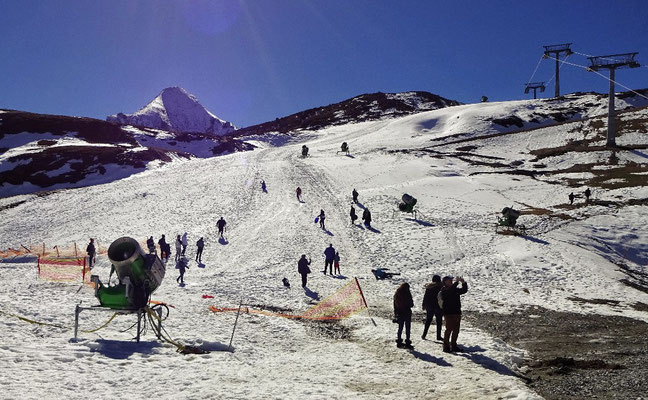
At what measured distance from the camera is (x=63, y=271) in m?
21.1

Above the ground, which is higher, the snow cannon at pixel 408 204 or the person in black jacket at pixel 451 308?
the snow cannon at pixel 408 204

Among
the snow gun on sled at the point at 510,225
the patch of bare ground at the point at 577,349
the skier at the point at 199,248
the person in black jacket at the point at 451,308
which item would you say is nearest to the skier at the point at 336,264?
the skier at the point at 199,248

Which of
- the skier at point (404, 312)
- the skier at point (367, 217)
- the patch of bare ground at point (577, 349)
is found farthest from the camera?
the skier at point (367, 217)

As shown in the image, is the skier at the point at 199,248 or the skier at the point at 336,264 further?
the skier at the point at 199,248

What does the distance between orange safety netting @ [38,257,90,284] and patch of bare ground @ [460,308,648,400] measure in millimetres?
17155

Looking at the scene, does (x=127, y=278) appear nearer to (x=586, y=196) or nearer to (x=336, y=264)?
(x=336, y=264)

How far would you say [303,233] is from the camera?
32.4m

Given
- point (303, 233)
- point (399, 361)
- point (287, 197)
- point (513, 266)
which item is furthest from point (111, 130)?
point (399, 361)

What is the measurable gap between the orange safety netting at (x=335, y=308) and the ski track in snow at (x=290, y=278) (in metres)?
0.67

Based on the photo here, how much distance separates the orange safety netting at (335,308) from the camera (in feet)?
51.6

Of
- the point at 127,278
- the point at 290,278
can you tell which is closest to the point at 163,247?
the point at 290,278

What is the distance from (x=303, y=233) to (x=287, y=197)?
11.9 meters

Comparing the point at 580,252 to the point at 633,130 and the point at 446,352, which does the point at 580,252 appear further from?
the point at 633,130

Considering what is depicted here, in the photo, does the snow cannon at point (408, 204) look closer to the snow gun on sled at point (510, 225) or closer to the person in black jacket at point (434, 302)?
the snow gun on sled at point (510, 225)
